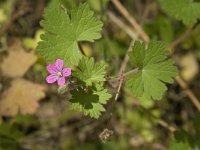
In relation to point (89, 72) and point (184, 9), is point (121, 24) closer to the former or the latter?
point (184, 9)

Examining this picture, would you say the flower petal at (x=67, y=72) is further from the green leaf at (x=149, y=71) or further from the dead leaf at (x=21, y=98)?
the dead leaf at (x=21, y=98)

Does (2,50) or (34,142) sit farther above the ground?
(2,50)

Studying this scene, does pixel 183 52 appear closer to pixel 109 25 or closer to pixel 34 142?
pixel 109 25

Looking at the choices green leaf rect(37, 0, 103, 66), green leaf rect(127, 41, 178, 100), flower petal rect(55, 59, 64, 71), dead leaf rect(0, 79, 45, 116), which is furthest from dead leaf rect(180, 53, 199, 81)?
flower petal rect(55, 59, 64, 71)

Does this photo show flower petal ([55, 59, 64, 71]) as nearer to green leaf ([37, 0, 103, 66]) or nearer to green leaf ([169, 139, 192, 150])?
green leaf ([37, 0, 103, 66])

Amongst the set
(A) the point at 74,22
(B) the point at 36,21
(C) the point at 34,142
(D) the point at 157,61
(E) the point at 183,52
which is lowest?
(C) the point at 34,142

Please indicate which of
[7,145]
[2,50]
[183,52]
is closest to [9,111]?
[7,145]

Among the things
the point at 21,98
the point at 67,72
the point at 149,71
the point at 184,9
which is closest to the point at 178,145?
the point at 149,71

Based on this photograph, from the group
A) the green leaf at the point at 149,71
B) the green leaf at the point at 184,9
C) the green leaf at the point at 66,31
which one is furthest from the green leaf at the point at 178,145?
the green leaf at the point at 66,31
